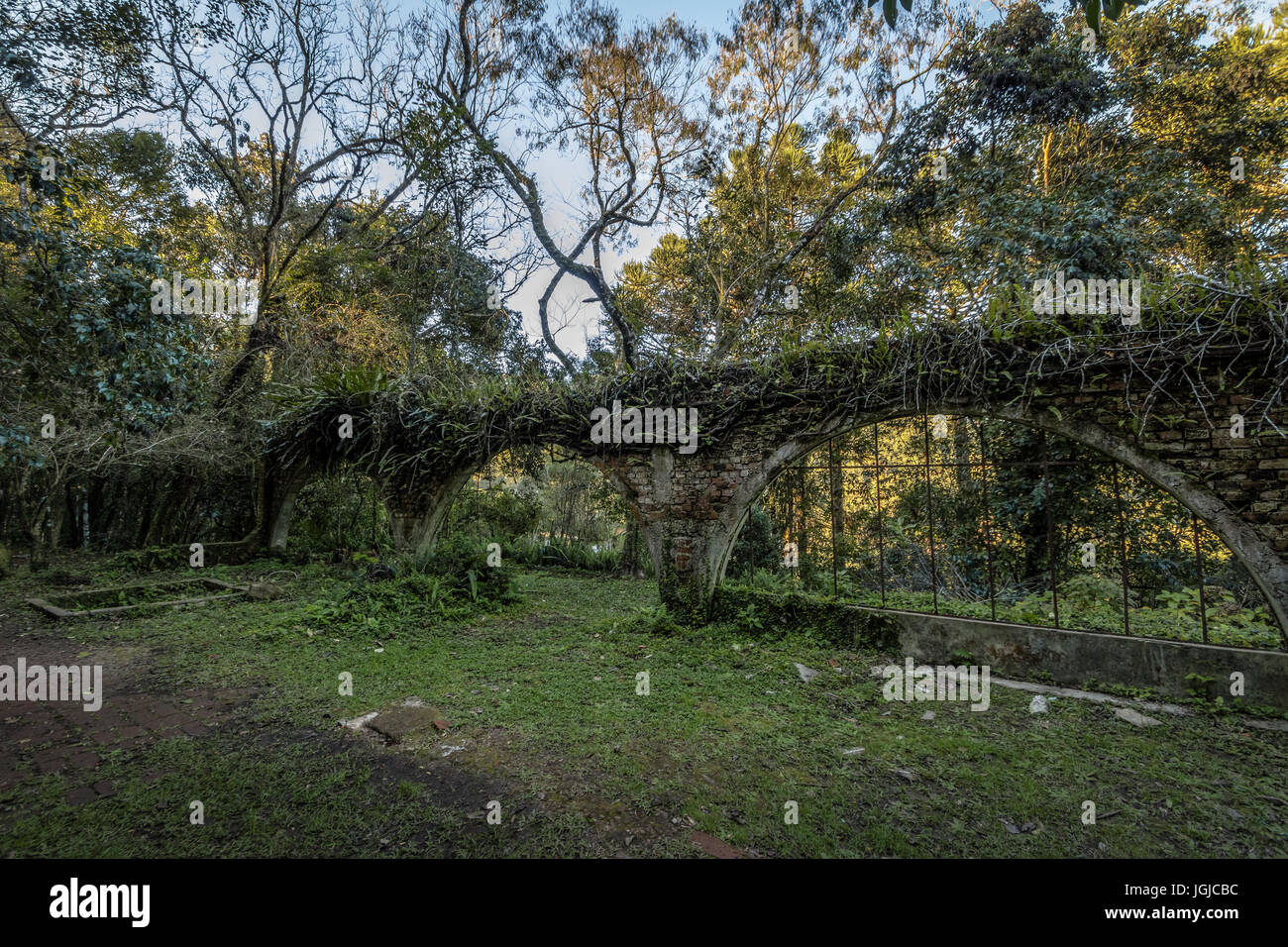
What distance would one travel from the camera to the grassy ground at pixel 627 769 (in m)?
2.29

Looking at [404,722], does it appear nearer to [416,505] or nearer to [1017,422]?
[416,505]

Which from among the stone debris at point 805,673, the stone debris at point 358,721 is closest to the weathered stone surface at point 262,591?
the stone debris at point 358,721

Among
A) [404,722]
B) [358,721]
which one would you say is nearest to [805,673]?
[404,722]

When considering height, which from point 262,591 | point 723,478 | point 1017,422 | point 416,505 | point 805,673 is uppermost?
point 1017,422

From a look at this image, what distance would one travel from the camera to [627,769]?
2.89m

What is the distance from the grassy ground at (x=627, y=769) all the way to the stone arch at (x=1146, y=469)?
1.05 m

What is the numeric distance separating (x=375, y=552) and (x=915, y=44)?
1471cm

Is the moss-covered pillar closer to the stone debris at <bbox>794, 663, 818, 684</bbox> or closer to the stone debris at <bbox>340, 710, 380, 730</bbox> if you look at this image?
the stone debris at <bbox>340, 710, 380, 730</bbox>

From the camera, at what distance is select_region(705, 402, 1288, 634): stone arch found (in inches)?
145

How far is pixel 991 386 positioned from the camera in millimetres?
4496

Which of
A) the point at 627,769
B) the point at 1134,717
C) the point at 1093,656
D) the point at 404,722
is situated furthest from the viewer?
the point at 1093,656

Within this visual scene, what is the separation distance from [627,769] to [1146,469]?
14.3ft

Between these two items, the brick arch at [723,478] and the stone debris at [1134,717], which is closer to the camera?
the stone debris at [1134,717]

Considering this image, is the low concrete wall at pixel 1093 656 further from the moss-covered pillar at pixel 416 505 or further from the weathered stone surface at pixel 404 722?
the moss-covered pillar at pixel 416 505
